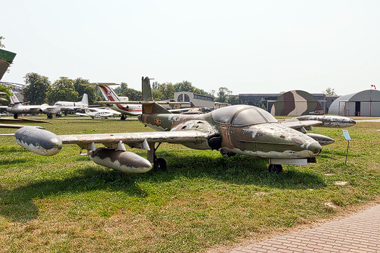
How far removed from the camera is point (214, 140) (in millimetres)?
9625

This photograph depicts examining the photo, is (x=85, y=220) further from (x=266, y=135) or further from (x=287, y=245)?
(x=266, y=135)

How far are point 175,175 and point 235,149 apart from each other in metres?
2.16

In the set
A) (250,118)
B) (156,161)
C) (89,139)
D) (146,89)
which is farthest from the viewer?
(146,89)

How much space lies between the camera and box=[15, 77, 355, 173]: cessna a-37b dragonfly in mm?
7234

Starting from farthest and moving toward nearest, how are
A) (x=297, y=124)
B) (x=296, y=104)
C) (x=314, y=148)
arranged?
1. (x=296, y=104)
2. (x=297, y=124)
3. (x=314, y=148)

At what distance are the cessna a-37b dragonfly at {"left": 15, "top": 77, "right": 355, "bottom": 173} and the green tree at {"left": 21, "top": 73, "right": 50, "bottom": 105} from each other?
109 m

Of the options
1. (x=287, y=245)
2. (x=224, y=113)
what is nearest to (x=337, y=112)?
(x=224, y=113)

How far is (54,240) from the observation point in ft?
15.1

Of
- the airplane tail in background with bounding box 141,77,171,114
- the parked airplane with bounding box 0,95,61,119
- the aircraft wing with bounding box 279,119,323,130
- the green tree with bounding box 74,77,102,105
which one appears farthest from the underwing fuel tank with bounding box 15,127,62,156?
the green tree with bounding box 74,77,102,105

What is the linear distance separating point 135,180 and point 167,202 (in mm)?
2185

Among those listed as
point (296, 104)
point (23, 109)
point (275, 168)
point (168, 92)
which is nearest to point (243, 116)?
point (275, 168)

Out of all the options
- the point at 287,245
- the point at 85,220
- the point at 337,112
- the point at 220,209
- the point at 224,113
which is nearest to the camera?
the point at 287,245

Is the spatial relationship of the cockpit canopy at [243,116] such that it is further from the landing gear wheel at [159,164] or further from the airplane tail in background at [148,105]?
the airplane tail in background at [148,105]

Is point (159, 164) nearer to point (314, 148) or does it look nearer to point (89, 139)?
point (89, 139)
